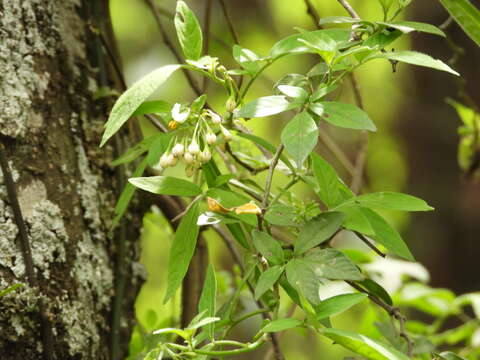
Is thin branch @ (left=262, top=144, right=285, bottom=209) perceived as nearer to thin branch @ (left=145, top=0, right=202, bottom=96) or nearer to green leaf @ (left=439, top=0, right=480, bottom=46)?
green leaf @ (left=439, top=0, right=480, bottom=46)

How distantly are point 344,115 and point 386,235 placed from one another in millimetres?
142

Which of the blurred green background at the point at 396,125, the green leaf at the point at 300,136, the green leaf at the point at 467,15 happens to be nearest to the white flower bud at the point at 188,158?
the green leaf at the point at 300,136

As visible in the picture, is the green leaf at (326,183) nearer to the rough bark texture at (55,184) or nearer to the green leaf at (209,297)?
the green leaf at (209,297)

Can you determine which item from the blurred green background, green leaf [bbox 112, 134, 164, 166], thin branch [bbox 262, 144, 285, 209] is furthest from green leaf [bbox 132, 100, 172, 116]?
the blurred green background

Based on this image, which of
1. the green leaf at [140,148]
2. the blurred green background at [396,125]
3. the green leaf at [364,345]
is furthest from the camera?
the blurred green background at [396,125]

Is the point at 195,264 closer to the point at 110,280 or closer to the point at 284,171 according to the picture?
the point at 110,280

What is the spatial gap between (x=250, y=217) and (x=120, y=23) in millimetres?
3008

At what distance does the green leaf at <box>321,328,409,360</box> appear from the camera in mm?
561

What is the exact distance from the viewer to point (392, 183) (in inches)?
132

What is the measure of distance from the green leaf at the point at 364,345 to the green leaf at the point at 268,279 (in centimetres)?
6

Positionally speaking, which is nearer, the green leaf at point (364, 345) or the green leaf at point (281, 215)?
the green leaf at point (364, 345)

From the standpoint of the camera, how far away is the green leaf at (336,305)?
0.60 metres

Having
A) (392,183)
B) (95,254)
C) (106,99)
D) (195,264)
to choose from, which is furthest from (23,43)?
(392,183)

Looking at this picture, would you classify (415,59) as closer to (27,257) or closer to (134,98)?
(134,98)
